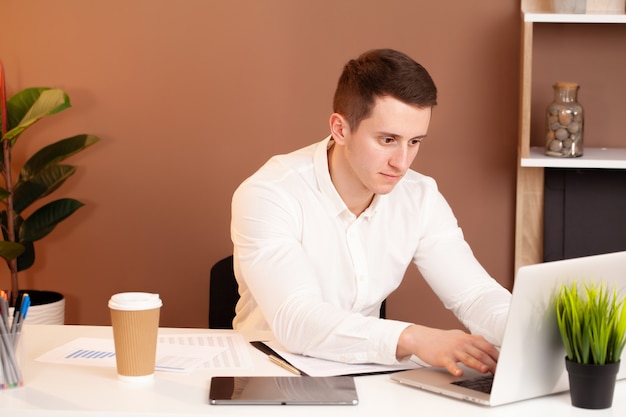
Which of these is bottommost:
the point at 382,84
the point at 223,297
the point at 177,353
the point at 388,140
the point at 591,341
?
the point at 223,297

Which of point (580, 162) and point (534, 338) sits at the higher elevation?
point (580, 162)

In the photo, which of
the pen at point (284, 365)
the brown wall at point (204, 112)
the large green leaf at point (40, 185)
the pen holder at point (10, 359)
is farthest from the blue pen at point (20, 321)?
the brown wall at point (204, 112)

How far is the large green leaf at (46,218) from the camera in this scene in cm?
313

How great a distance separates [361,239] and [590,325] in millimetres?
846

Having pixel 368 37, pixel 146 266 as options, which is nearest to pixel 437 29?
pixel 368 37

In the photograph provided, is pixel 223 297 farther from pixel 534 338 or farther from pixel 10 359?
pixel 534 338

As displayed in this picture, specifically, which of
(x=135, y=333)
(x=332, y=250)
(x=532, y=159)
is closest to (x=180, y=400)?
(x=135, y=333)

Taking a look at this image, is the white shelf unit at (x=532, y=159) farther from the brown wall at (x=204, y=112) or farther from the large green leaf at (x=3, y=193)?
the large green leaf at (x=3, y=193)

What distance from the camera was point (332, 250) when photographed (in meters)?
2.16

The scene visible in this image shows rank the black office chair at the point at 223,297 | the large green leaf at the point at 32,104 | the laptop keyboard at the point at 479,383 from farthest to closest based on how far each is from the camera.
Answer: the large green leaf at the point at 32,104 → the black office chair at the point at 223,297 → the laptop keyboard at the point at 479,383

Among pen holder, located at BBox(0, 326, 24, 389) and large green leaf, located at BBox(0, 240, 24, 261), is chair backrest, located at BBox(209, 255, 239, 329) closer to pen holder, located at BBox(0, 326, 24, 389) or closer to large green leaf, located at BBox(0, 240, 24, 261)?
large green leaf, located at BBox(0, 240, 24, 261)

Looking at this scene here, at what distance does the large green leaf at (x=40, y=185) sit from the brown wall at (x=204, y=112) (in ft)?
0.58

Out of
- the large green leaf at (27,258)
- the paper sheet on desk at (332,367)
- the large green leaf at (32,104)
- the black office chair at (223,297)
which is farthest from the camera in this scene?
the large green leaf at (27,258)

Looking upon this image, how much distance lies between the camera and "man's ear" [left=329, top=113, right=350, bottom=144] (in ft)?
6.85
